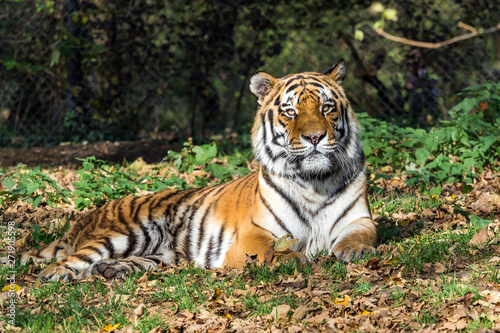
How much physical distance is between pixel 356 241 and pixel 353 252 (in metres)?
0.16

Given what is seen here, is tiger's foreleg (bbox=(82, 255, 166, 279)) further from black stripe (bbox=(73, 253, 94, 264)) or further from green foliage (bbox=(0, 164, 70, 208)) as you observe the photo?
green foliage (bbox=(0, 164, 70, 208))

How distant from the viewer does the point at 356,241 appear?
141 inches

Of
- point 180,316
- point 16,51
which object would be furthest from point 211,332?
point 16,51

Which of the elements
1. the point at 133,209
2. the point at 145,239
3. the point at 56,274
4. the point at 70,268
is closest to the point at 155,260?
the point at 145,239

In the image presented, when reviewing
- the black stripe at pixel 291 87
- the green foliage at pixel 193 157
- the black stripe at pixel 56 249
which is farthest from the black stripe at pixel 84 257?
the green foliage at pixel 193 157

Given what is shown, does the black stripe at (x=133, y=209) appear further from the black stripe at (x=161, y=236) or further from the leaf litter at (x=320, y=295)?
the leaf litter at (x=320, y=295)

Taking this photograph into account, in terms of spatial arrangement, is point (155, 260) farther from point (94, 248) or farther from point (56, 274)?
point (56, 274)

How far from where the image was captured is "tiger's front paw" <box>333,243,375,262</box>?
343 cm

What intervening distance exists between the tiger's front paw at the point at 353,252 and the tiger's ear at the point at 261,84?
3.96 feet

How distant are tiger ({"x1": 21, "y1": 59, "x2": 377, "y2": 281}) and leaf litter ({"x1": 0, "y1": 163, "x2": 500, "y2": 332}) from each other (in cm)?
15

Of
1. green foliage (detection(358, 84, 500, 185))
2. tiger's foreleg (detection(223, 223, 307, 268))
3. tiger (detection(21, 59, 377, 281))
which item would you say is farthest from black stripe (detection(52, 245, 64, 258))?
green foliage (detection(358, 84, 500, 185))

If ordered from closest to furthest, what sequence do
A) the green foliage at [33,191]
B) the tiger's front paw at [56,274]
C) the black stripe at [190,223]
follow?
the tiger's front paw at [56,274]
the black stripe at [190,223]
the green foliage at [33,191]

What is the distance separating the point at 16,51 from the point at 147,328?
7606 mm

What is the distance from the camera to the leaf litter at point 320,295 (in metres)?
2.72
